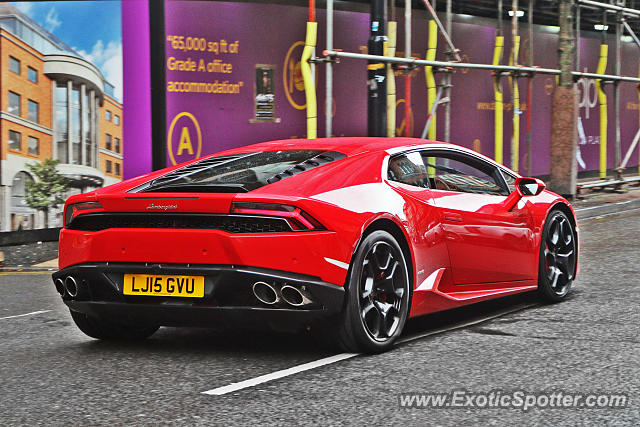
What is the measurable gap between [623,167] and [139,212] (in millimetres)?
15100

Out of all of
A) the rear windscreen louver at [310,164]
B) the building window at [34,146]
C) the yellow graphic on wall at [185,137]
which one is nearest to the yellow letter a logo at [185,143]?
the yellow graphic on wall at [185,137]

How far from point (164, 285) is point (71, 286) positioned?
2.15ft

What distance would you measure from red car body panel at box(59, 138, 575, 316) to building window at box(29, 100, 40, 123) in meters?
8.70

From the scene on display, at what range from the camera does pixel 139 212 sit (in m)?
4.92

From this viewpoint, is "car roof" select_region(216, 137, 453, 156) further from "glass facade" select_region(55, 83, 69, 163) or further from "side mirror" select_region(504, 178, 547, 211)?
"glass facade" select_region(55, 83, 69, 163)

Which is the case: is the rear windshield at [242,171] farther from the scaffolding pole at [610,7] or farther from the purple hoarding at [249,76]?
the scaffolding pole at [610,7]

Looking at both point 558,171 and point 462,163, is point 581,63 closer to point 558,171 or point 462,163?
point 558,171

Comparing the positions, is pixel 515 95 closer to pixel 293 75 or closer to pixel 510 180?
pixel 293 75

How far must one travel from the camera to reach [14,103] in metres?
13.7

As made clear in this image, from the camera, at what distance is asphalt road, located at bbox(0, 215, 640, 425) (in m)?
3.82

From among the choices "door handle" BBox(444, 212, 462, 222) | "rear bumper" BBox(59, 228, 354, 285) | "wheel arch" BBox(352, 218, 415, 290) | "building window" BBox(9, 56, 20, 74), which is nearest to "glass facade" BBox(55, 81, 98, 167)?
"building window" BBox(9, 56, 20, 74)

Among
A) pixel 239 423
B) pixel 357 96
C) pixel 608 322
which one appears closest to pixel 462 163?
pixel 608 322

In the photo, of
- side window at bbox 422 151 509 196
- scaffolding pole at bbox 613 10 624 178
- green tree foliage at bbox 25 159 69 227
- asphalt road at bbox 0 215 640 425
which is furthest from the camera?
scaffolding pole at bbox 613 10 624 178

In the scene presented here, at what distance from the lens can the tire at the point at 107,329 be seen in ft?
18.0
